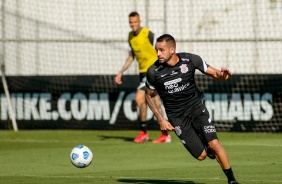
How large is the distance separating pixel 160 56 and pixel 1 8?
1274 centimetres

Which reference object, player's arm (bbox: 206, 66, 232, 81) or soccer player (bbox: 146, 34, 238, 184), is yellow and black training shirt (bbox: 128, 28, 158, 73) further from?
player's arm (bbox: 206, 66, 232, 81)

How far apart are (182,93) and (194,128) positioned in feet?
1.61

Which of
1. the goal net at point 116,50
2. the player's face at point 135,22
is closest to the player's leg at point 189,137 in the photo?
the player's face at point 135,22

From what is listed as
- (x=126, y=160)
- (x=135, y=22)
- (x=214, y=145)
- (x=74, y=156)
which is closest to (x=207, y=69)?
(x=214, y=145)

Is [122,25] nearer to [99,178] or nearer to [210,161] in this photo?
[210,161]

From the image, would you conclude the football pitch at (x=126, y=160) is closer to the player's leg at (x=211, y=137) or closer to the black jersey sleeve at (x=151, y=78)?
the player's leg at (x=211, y=137)

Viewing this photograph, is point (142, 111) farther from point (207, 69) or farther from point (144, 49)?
point (207, 69)

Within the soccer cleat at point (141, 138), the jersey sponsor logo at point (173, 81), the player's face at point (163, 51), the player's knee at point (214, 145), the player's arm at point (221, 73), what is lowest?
the soccer cleat at point (141, 138)

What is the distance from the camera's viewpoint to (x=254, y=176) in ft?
37.7

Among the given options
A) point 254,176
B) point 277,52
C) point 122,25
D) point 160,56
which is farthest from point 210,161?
point 122,25

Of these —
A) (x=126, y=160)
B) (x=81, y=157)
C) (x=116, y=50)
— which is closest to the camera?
(x=81, y=157)

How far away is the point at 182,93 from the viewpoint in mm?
10758

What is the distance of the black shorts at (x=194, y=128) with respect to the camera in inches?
420

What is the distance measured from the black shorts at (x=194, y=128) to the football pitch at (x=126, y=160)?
0.55 metres
